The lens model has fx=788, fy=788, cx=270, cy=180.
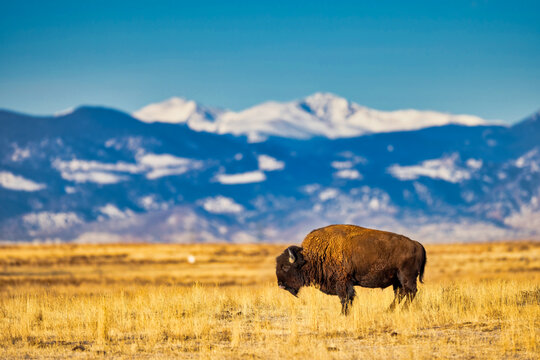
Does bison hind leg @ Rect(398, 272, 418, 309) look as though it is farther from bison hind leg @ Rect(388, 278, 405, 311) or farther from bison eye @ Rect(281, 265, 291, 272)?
bison eye @ Rect(281, 265, 291, 272)

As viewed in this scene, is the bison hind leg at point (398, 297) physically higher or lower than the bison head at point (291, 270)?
lower

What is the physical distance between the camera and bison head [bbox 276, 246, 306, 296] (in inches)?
619

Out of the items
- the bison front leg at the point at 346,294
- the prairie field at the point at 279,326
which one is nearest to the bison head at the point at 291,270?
the prairie field at the point at 279,326

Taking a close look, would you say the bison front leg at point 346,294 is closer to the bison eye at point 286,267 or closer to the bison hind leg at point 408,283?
the bison hind leg at point 408,283

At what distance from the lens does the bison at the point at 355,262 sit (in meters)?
14.8

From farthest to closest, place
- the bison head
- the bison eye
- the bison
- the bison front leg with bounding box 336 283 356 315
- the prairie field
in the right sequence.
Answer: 1. the bison eye
2. the bison head
3. the bison front leg with bounding box 336 283 356 315
4. the bison
5. the prairie field

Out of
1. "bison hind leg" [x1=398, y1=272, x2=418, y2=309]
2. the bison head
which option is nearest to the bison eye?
the bison head

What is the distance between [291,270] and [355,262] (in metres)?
1.52

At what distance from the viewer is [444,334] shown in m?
13.1

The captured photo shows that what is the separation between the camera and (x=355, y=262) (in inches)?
590

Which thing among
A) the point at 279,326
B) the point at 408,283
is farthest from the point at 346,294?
the point at 279,326

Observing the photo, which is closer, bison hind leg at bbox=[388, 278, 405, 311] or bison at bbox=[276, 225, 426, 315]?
bison at bbox=[276, 225, 426, 315]

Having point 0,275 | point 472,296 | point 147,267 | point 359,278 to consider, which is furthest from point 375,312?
point 147,267

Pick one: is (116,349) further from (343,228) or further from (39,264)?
(39,264)
